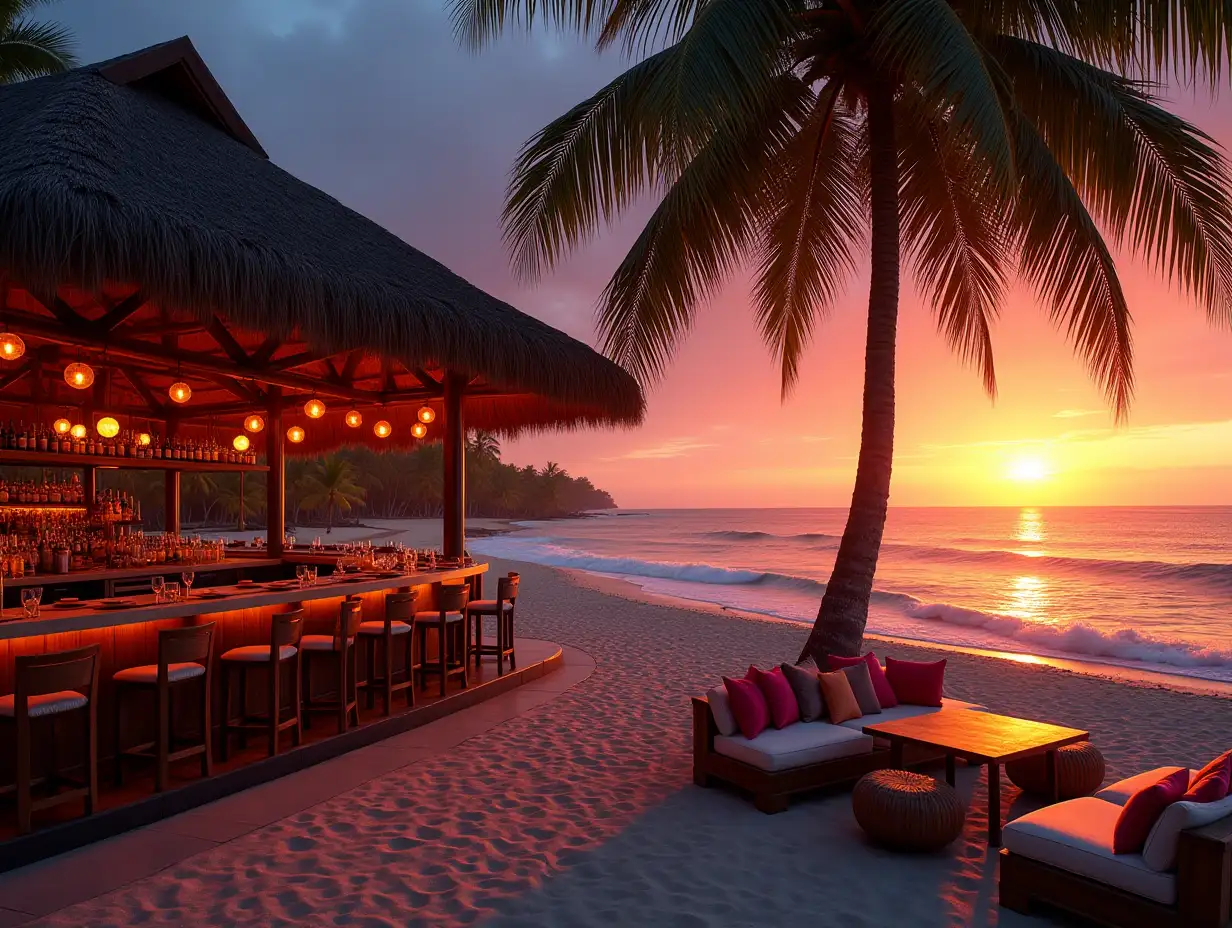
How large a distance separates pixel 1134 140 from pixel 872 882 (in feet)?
19.7

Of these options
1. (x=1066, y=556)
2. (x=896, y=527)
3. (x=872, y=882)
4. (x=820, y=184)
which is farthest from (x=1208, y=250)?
(x=896, y=527)

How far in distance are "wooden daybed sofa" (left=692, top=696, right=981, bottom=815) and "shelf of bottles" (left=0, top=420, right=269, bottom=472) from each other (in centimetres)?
622

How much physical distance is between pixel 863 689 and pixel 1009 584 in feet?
67.6

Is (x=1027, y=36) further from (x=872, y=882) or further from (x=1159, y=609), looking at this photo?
(x=1159, y=609)

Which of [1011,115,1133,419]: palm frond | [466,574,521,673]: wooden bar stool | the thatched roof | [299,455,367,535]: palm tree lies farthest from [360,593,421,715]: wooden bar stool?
[299,455,367,535]: palm tree

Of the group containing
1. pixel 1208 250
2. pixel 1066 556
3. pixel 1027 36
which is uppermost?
pixel 1027 36

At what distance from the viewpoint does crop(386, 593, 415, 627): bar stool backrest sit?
5652mm

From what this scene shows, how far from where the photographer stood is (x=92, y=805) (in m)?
3.68

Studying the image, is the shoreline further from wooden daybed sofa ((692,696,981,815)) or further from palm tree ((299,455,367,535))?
palm tree ((299,455,367,535))

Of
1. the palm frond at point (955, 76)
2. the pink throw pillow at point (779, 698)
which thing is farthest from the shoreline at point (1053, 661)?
the palm frond at point (955, 76)

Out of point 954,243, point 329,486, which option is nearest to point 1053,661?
point 954,243

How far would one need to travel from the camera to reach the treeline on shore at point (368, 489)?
44.5m

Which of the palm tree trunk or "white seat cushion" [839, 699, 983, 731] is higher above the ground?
the palm tree trunk

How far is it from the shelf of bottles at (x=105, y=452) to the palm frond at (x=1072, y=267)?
8.41 m
